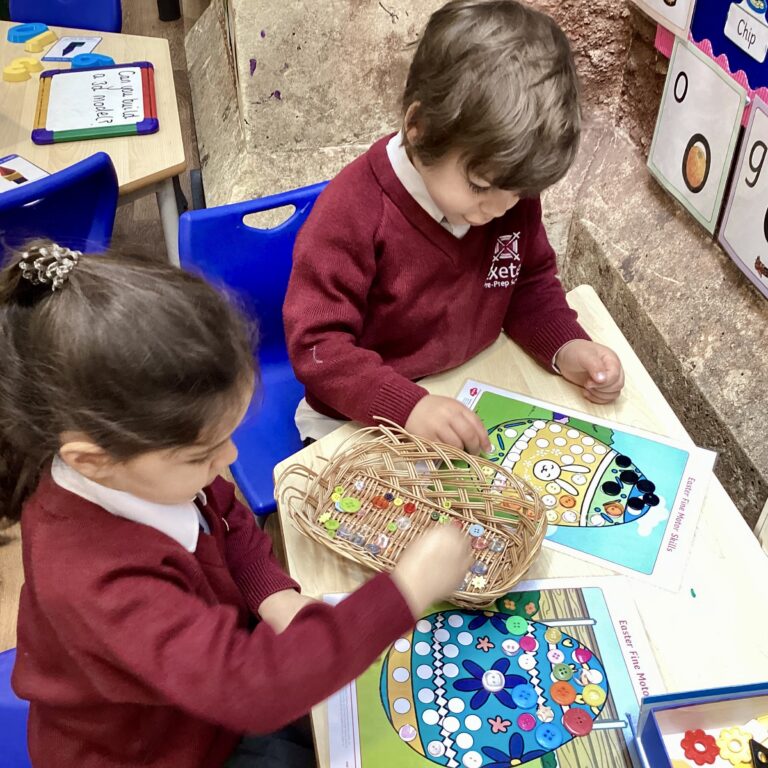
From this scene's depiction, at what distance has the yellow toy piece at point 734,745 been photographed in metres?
0.68

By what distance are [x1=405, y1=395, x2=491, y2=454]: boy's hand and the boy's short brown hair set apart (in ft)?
0.89

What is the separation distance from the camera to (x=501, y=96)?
864 mm

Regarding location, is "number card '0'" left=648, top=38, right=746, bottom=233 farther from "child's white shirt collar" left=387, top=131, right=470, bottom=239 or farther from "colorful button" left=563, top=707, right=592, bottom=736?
"colorful button" left=563, top=707, right=592, bottom=736

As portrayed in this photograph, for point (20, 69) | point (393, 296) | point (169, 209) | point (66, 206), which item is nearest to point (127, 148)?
point (169, 209)

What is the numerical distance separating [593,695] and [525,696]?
0.06 meters

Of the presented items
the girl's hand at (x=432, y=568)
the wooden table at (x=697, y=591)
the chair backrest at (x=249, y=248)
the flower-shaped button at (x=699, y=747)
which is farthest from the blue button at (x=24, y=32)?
the flower-shaped button at (x=699, y=747)

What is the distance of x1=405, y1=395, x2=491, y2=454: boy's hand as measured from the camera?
3.06 ft

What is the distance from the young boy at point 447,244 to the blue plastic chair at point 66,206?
470mm

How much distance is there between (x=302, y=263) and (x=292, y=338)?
101 mm

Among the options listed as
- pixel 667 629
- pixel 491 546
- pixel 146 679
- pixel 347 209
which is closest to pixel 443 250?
pixel 347 209

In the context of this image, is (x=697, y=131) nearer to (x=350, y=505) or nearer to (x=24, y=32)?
(x=350, y=505)

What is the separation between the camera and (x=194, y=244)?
1215mm

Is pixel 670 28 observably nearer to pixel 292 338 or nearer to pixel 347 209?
pixel 347 209

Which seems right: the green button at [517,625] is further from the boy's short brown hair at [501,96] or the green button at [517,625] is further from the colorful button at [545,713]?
the boy's short brown hair at [501,96]
